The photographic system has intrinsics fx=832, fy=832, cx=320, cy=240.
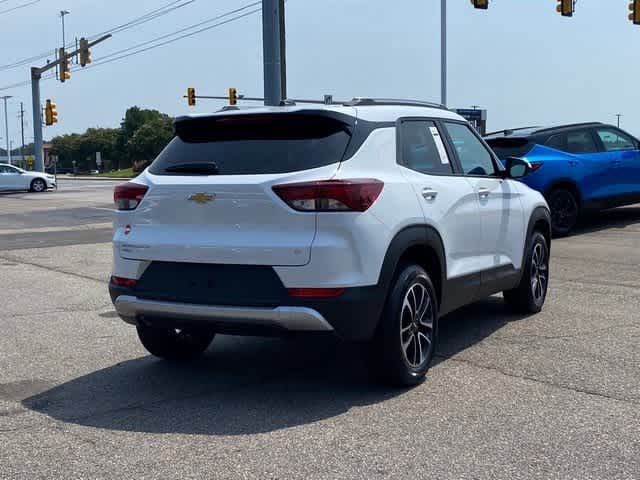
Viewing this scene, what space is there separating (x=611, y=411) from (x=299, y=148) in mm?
2387

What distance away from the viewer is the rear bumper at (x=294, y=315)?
4.75 m

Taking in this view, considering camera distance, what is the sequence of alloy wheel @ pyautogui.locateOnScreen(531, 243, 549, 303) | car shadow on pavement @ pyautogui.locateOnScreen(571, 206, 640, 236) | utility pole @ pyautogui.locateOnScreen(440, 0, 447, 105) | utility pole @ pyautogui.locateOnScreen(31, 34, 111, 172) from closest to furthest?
1. alloy wheel @ pyautogui.locateOnScreen(531, 243, 549, 303)
2. car shadow on pavement @ pyautogui.locateOnScreen(571, 206, 640, 236)
3. utility pole @ pyautogui.locateOnScreen(440, 0, 447, 105)
4. utility pole @ pyautogui.locateOnScreen(31, 34, 111, 172)

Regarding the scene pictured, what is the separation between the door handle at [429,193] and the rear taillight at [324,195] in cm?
79

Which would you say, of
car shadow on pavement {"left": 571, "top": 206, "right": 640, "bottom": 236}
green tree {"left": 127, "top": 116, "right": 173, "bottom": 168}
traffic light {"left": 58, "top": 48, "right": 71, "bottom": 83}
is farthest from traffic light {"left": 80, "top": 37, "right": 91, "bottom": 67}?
green tree {"left": 127, "top": 116, "right": 173, "bottom": 168}

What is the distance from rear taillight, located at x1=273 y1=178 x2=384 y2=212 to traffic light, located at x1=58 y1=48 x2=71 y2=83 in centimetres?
3653

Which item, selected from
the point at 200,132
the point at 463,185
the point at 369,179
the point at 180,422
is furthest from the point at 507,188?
the point at 180,422

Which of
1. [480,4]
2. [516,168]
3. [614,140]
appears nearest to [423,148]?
[516,168]

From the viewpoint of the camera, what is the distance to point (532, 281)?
7.53 meters

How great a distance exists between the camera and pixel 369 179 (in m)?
4.96

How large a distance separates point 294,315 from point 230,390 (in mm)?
985

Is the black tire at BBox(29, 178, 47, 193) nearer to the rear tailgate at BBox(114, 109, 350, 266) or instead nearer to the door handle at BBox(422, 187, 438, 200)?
the rear tailgate at BBox(114, 109, 350, 266)

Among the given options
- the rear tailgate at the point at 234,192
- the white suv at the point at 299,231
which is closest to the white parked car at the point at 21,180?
the white suv at the point at 299,231

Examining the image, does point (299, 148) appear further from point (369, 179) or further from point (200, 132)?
point (200, 132)

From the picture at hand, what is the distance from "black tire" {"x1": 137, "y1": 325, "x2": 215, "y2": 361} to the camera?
598 centimetres
